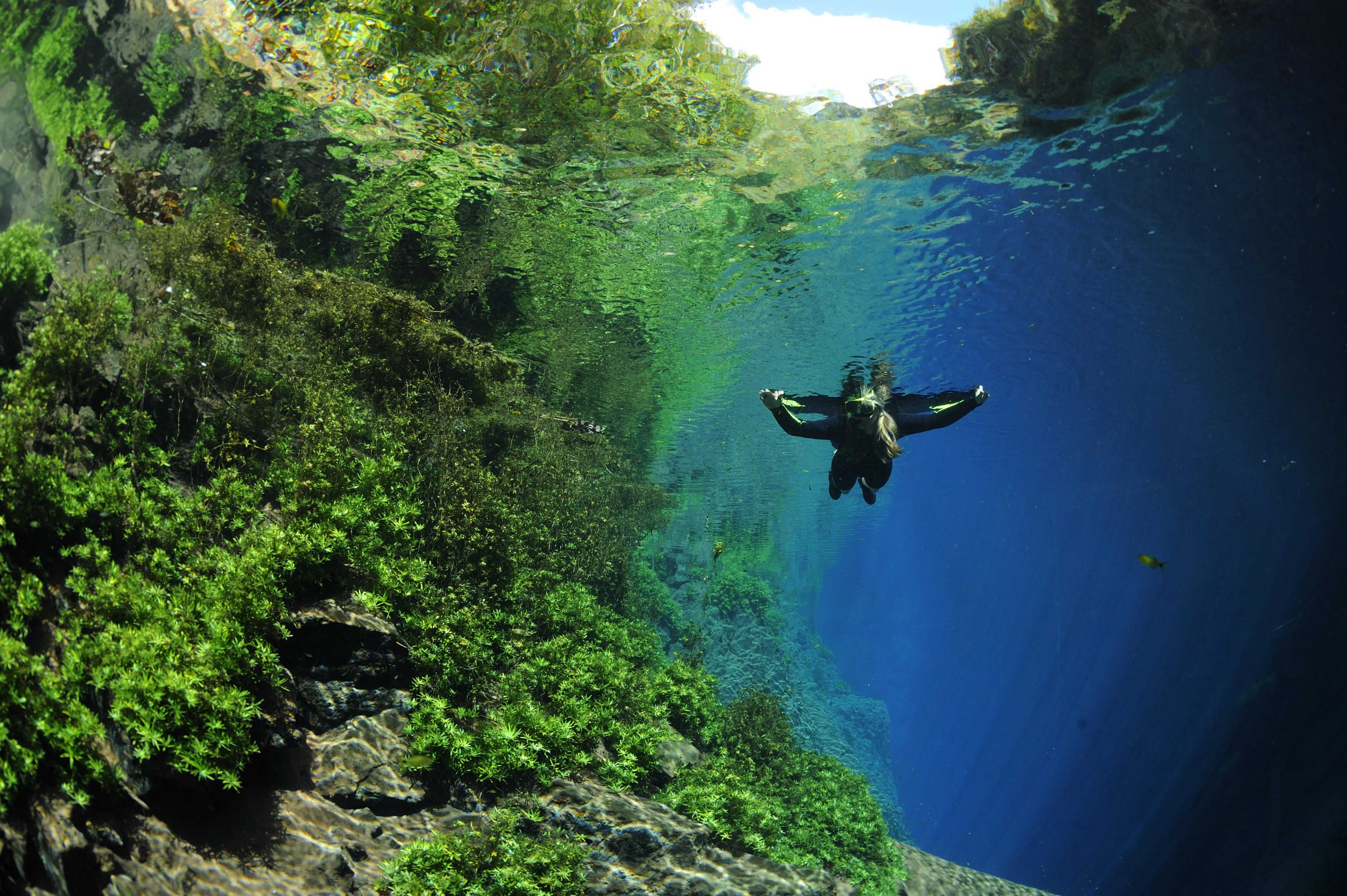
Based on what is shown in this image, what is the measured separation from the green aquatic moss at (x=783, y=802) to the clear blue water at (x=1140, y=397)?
34.2ft

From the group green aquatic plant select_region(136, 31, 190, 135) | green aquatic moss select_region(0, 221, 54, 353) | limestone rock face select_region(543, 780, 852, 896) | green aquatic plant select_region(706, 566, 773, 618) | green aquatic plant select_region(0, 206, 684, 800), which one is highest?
green aquatic plant select_region(136, 31, 190, 135)

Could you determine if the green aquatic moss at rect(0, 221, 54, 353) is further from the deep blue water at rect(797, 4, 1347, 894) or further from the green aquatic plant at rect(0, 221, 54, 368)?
the deep blue water at rect(797, 4, 1347, 894)

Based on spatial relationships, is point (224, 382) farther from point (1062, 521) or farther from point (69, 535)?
point (1062, 521)

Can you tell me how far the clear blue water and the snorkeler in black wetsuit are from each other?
446cm

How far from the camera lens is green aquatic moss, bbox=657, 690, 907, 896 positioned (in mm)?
7199

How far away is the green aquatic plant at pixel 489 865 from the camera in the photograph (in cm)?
480

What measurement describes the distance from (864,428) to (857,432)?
28.7 inches

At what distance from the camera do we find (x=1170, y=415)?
25953 mm

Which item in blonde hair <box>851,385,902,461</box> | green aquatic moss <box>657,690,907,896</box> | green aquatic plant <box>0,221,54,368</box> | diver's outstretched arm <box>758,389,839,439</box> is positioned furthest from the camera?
diver's outstretched arm <box>758,389,839,439</box>

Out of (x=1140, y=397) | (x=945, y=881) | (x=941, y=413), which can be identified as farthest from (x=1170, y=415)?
(x=945, y=881)

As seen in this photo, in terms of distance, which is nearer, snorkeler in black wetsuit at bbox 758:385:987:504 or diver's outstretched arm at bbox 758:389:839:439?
snorkeler in black wetsuit at bbox 758:385:987:504

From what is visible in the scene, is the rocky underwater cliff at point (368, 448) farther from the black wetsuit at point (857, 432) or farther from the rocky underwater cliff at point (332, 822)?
the black wetsuit at point (857, 432)

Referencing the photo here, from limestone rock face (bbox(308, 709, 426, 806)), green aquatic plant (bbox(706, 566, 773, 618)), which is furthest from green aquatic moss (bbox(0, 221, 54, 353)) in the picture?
green aquatic plant (bbox(706, 566, 773, 618))

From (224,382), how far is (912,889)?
1590 centimetres
